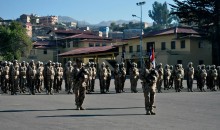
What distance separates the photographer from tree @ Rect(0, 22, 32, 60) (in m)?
75.7

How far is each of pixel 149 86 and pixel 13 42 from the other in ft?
213

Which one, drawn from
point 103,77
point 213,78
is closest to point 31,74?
point 103,77

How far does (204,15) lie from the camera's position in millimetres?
53125

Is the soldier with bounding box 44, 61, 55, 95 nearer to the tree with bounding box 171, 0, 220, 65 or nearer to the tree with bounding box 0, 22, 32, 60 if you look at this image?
the tree with bounding box 171, 0, 220, 65

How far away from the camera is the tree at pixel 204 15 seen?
2069 inches

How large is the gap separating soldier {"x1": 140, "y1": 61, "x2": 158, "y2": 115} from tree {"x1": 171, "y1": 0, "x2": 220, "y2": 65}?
130ft

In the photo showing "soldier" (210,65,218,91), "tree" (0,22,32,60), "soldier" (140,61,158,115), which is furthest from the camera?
"tree" (0,22,32,60)

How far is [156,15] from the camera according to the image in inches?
7613

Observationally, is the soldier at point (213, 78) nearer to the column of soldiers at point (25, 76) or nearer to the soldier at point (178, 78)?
the soldier at point (178, 78)

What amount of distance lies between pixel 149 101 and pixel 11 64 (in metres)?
13.7

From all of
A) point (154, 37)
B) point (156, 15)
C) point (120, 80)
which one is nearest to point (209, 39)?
point (154, 37)

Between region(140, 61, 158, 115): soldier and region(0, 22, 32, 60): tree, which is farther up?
region(0, 22, 32, 60): tree

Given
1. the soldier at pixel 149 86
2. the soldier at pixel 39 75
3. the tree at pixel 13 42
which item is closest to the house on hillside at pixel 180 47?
the tree at pixel 13 42

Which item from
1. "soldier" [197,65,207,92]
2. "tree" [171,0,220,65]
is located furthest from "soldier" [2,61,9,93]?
"tree" [171,0,220,65]
